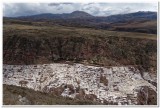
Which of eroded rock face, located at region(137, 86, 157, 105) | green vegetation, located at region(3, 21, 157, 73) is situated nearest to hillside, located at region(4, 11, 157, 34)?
green vegetation, located at region(3, 21, 157, 73)

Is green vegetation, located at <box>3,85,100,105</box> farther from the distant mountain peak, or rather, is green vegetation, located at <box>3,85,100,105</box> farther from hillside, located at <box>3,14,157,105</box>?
the distant mountain peak

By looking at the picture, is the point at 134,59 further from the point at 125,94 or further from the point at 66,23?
the point at 66,23

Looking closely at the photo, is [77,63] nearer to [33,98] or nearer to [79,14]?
[79,14]

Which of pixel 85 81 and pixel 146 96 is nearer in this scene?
pixel 146 96

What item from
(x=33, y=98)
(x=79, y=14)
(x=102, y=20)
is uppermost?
(x=79, y=14)

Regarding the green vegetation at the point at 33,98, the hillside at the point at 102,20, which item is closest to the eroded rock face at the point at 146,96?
the green vegetation at the point at 33,98

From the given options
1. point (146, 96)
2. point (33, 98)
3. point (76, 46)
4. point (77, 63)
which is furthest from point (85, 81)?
point (146, 96)

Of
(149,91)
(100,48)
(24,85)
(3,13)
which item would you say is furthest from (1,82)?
(149,91)

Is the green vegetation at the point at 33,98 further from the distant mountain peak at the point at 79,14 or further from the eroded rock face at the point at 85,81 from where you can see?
the distant mountain peak at the point at 79,14
